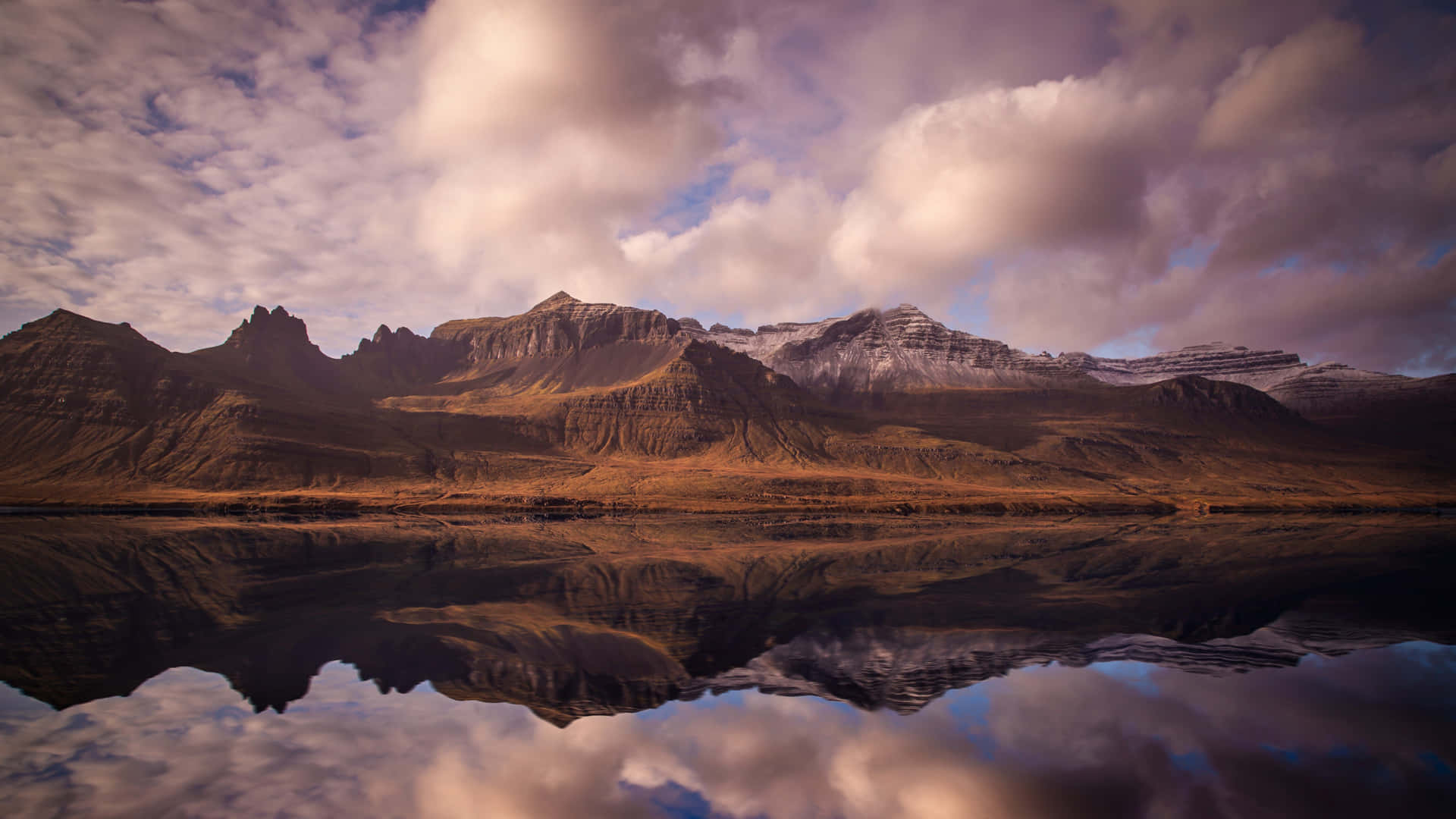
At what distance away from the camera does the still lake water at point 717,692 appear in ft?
49.2

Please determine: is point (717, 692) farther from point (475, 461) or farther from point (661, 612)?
point (475, 461)

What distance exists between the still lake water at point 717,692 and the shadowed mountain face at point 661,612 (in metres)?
0.25

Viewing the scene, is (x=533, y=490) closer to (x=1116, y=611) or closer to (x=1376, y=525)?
(x=1116, y=611)

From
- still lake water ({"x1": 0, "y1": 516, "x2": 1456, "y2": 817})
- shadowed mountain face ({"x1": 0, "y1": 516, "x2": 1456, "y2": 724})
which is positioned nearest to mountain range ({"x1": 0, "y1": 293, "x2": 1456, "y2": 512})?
shadowed mountain face ({"x1": 0, "y1": 516, "x2": 1456, "y2": 724})

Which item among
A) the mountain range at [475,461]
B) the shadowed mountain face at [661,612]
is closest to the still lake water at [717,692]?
the shadowed mountain face at [661,612]

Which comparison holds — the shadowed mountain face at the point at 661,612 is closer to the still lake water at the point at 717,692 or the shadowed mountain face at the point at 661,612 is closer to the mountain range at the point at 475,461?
the still lake water at the point at 717,692

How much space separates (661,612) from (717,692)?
41.6 feet

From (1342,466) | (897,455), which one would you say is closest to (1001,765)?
(897,455)

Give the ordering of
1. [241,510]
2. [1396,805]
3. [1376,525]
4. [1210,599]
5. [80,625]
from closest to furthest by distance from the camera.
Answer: [1396,805] < [80,625] < [1210,599] < [1376,525] < [241,510]

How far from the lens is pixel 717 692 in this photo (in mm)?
21625

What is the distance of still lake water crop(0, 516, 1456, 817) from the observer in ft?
49.2

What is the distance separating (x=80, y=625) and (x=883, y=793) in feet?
118

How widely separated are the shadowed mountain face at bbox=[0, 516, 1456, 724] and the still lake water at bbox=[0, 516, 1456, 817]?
0.82ft

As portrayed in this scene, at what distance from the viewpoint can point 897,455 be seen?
185250 mm
